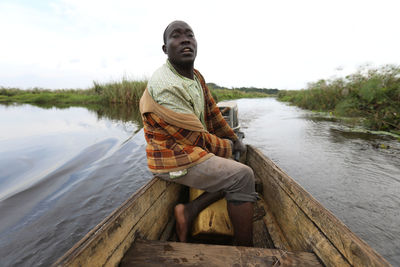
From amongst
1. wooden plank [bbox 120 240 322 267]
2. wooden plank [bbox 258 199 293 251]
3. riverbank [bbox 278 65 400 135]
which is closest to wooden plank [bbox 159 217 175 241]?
wooden plank [bbox 120 240 322 267]

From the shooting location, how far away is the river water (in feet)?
6.62

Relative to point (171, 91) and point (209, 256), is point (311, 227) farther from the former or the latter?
point (171, 91)

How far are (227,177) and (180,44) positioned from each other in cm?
100

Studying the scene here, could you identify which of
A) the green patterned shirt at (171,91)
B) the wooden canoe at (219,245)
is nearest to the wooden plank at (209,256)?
the wooden canoe at (219,245)

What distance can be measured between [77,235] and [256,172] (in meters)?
2.02

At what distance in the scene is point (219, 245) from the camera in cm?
113

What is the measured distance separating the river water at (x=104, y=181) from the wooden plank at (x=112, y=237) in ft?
3.89

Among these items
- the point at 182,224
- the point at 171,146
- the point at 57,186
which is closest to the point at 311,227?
the point at 182,224

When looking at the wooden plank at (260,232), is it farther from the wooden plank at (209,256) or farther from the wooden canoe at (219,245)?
the wooden plank at (209,256)

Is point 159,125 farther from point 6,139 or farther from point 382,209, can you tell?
point 6,139

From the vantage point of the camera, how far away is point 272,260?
101cm

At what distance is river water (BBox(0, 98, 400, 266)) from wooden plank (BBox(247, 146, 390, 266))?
118 cm

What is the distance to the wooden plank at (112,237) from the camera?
2.48 ft

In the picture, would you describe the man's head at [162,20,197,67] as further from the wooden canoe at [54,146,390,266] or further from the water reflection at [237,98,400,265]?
the water reflection at [237,98,400,265]
